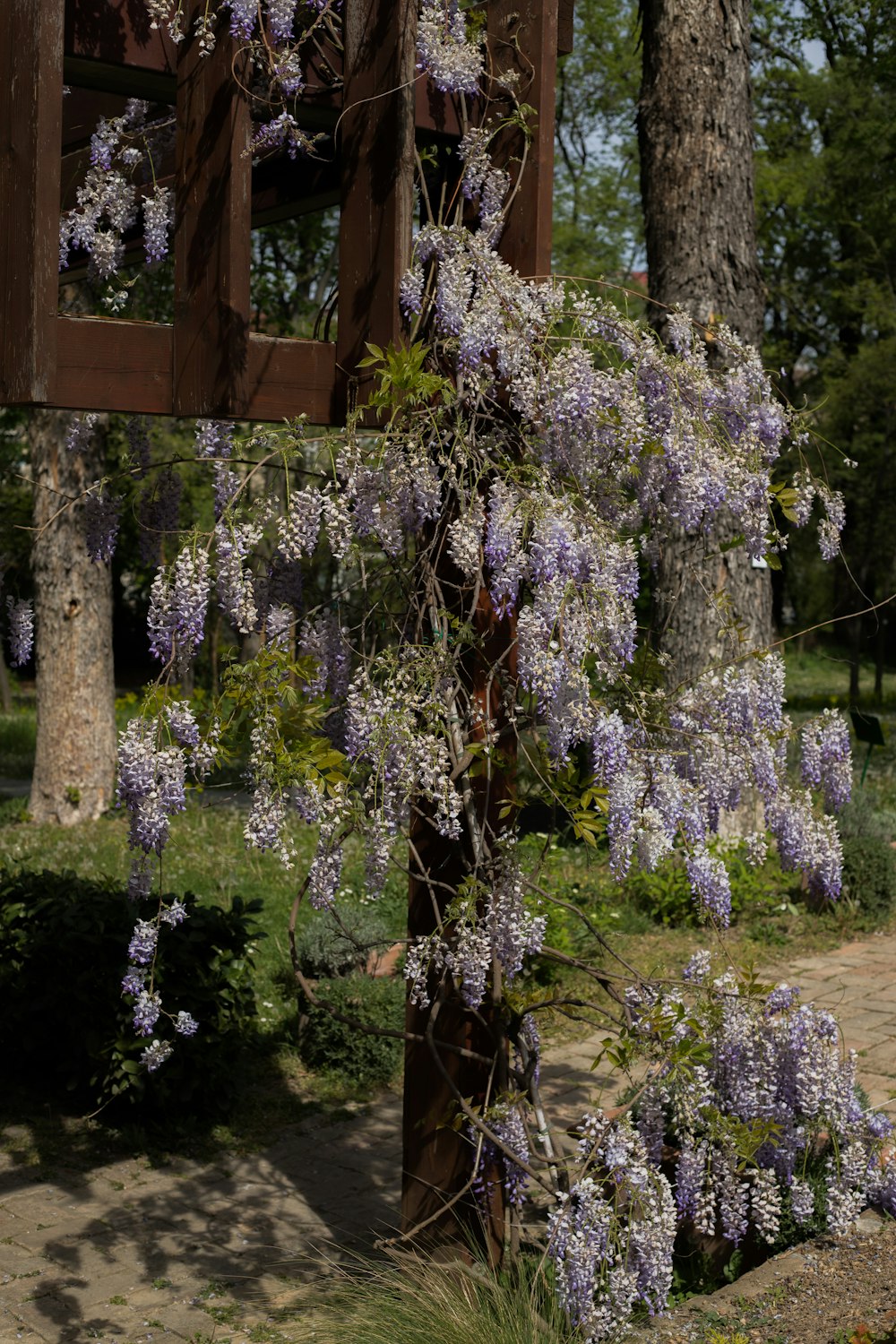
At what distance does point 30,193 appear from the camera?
9.58ft

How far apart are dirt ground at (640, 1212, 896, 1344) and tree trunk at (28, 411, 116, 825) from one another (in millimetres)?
7461

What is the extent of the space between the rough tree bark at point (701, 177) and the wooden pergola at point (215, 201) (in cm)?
461

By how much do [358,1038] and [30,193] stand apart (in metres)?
3.78

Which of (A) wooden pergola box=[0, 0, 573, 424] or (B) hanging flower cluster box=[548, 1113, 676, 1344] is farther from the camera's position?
(B) hanging flower cluster box=[548, 1113, 676, 1344]

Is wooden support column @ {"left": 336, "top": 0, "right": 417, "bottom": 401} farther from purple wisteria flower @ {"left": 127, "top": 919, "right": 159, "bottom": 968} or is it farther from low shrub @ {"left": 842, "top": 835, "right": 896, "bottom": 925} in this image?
low shrub @ {"left": 842, "top": 835, "right": 896, "bottom": 925}

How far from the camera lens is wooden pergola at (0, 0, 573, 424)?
2.95 meters

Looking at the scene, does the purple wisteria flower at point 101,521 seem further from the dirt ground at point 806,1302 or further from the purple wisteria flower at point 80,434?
the dirt ground at point 806,1302

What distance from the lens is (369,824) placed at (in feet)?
10.7

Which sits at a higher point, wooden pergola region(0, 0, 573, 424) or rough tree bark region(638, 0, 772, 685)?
rough tree bark region(638, 0, 772, 685)

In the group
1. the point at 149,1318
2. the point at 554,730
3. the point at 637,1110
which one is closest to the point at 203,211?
the point at 554,730

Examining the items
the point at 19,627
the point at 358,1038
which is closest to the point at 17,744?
the point at 358,1038

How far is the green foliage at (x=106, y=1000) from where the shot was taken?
515 cm

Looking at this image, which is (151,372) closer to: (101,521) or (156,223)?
(101,521)

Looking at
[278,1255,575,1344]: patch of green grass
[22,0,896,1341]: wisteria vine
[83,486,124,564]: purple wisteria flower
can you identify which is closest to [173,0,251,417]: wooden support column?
[22,0,896,1341]: wisteria vine
